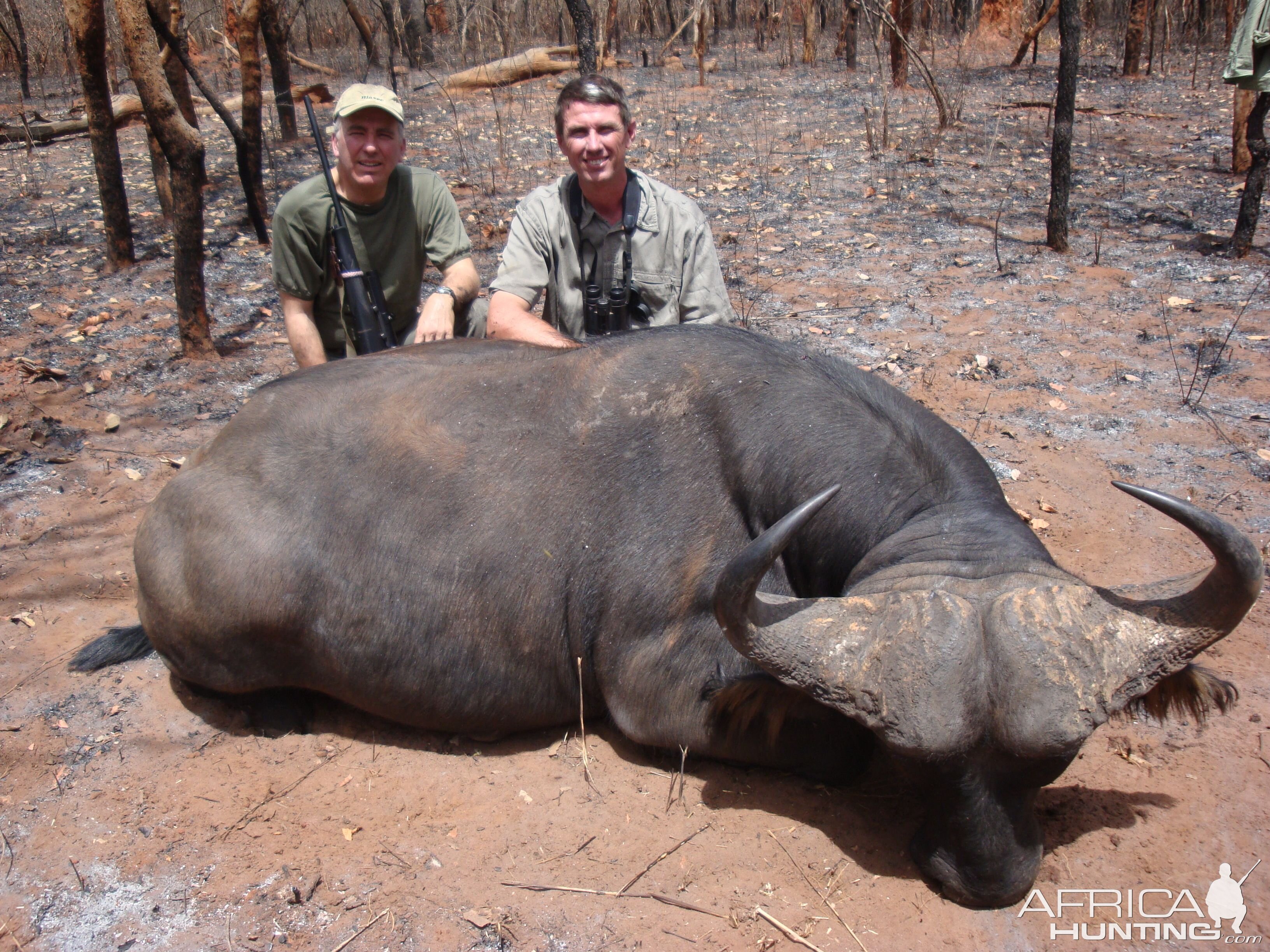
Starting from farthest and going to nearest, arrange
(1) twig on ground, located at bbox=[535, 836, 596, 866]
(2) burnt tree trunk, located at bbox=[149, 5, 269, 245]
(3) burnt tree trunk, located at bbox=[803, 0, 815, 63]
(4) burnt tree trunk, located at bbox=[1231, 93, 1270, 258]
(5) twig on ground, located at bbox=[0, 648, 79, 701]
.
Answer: (3) burnt tree trunk, located at bbox=[803, 0, 815, 63], (2) burnt tree trunk, located at bbox=[149, 5, 269, 245], (4) burnt tree trunk, located at bbox=[1231, 93, 1270, 258], (5) twig on ground, located at bbox=[0, 648, 79, 701], (1) twig on ground, located at bbox=[535, 836, 596, 866]

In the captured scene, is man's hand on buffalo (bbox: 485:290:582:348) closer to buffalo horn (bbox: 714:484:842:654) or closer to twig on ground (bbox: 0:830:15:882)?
buffalo horn (bbox: 714:484:842:654)

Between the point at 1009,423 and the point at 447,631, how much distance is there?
3.84 meters

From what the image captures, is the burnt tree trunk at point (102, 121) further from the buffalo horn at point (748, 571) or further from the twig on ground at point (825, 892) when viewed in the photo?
the twig on ground at point (825, 892)

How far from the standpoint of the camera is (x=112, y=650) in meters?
4.02

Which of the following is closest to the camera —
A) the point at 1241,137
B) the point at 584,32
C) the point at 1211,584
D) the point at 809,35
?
the point at 1211,584

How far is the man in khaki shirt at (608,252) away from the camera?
494 centimetres

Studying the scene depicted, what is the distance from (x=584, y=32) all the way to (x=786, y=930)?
7414mm

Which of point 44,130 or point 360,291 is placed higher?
point 44,130

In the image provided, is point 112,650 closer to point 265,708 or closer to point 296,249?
point 265,708

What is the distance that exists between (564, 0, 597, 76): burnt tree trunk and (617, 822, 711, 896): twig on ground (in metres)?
6.62

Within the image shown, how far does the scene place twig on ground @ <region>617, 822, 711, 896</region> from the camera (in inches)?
116

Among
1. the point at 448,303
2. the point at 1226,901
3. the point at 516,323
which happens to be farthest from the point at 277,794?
the point at 1226,901

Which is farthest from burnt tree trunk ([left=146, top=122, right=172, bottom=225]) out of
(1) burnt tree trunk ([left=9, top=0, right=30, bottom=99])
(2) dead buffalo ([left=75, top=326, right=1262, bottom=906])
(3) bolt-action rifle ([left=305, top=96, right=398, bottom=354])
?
(1) burnt tree trunk ([left=9, top=0, right=30, bottom=99])

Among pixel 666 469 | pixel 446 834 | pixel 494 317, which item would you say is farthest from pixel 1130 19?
pixel 446 834
